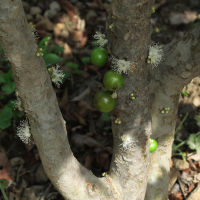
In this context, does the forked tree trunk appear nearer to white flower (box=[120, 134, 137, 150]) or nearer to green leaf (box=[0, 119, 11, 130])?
white flower (box=[120, 134, 137, 150])

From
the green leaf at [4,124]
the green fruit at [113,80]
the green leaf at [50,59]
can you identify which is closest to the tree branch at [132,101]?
the green fruit at [113,80]

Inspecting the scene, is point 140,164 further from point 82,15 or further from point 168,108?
point 82,15

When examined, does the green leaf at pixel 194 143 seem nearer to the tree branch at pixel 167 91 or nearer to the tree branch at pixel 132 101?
the tree branch at pixel 167 91

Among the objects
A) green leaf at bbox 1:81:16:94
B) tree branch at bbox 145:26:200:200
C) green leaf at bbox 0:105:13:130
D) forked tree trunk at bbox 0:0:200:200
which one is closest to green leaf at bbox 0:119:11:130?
green leaf at bbox 0:105:13:130

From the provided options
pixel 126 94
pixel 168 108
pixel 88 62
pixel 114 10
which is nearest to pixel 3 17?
pixel 114 10

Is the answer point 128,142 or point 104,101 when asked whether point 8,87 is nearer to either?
point 104,101

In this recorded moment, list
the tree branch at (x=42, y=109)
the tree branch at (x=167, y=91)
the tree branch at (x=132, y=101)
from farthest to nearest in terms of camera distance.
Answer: the tree branch at (x=167, y=91) → the tree branch at (x=132, y=101) → the tree branch at (x=42, y=109)

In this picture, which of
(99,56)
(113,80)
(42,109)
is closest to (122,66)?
(113,80)

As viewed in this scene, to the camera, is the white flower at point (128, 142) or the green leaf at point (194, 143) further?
the green leaf at point (194, 143)
